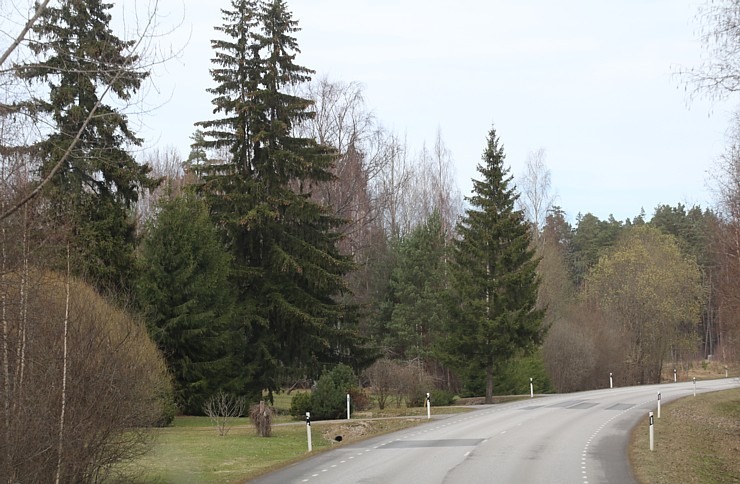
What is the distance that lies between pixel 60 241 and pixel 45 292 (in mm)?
1015

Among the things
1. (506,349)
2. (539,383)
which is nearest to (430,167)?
(539,383)

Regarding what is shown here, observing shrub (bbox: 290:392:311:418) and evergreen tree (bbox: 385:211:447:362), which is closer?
shrub (bbox: 290:392:311:418)

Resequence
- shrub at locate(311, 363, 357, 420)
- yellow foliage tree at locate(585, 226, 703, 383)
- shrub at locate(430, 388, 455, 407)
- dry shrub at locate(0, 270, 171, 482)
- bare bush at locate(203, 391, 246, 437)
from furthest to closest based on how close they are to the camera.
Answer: yellow foliage tree at locate(585, 226, 703, 383) < shrub at locate(430, 388, 455, 407) < shrub at locate(311, 363, 357, 420) < bare bush at locate(203, 391, 246, 437) < dry shrub at locate(0, 270, 171, 482)

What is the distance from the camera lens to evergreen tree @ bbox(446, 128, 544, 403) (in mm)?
41000

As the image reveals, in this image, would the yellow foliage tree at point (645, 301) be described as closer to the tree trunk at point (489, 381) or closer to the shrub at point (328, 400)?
the tree trunk at point (489, 381)

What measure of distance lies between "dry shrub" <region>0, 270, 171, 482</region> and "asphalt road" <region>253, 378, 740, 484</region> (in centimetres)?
366

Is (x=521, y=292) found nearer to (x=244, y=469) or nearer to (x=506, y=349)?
(x=506, y=349)

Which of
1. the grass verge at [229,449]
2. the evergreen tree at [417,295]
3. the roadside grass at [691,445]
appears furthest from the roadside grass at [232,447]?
the evergreen tree at [417,295]

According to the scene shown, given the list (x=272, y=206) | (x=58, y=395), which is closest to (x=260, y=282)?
(x=272, y=206)

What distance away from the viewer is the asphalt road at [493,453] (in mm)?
15828

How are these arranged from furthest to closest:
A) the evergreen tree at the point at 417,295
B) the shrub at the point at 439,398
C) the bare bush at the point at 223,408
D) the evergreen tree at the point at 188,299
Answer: the evergreen tree at the point at 417,295 < the shrub at the point at 439,398 < the evergreen tree at the point at 188,299 < the bare bush at the point at 223,408

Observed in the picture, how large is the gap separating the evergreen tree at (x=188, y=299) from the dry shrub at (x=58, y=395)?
1883 cm


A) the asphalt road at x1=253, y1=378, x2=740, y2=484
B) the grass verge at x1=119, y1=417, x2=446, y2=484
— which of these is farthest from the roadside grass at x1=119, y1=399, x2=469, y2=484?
the asphalt road at x1=253, y1=378, x2=740, y2=484

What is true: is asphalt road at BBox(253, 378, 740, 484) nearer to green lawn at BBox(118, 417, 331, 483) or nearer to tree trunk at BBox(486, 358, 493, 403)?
green lawn at BBox(118, 417, 331, 483)
